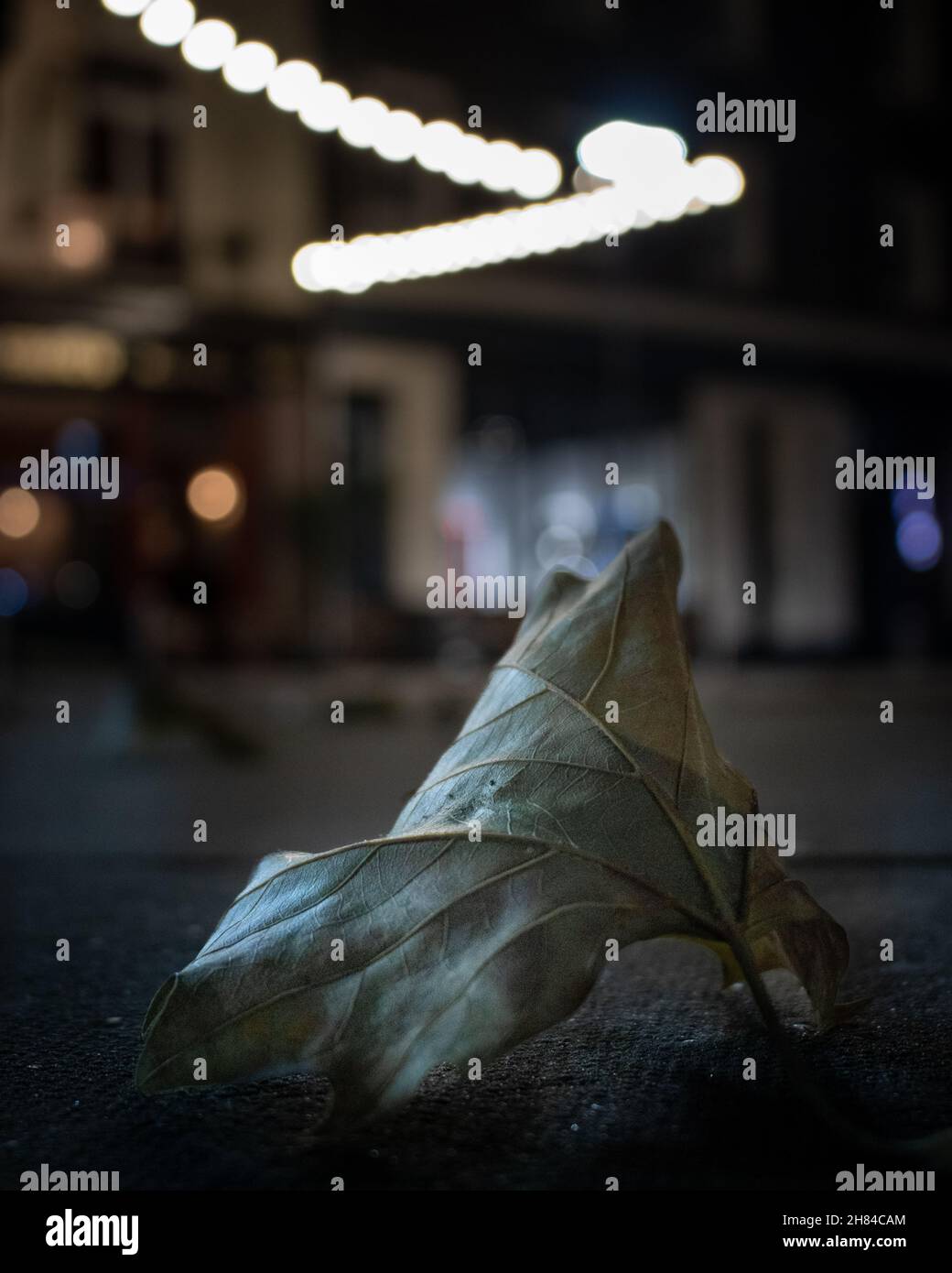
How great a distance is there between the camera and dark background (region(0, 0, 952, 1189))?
8297mm

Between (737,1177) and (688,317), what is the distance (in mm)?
19242

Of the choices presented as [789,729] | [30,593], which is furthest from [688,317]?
[789,729]

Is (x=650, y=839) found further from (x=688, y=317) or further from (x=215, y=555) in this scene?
(x=688, y=317)
